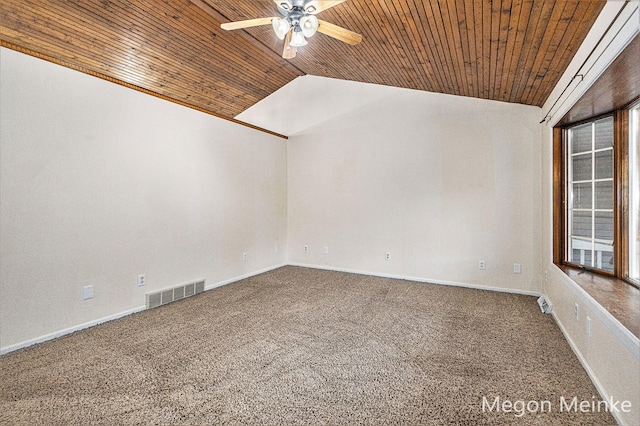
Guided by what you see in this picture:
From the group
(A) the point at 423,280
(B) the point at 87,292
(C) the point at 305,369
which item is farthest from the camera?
(A) the point at 423,280

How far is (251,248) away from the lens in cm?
510

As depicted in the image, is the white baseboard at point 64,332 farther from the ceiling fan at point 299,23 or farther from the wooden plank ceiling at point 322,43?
the ceiling fan at point 299,23

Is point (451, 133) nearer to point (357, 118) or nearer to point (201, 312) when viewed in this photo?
point (357, 118)

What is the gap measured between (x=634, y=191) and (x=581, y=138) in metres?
0.93

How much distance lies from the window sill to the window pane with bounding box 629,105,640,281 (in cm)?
17

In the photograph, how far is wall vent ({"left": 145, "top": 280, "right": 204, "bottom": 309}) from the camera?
356cm

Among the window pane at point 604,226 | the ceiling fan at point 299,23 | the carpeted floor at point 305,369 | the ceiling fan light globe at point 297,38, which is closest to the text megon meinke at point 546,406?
the carpeted floor at point 305,369

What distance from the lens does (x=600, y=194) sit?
8.96 feet

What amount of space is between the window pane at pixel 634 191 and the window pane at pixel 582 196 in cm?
53

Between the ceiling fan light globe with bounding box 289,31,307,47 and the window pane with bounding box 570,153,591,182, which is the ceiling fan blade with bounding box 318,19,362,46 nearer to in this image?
the ceiling fan light globe with bounding box 289,31,307,47

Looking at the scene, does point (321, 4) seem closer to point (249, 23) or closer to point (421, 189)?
point (249, 23)

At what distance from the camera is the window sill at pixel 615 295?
1.74 meters

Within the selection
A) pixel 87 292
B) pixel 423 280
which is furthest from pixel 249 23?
pixel 423 280

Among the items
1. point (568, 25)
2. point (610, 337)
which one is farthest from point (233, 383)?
point (568, 25)
